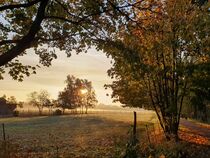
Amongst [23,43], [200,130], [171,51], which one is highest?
[171,51]

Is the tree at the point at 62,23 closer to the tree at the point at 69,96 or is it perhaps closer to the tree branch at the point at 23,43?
the tree branch at the point at 23,43

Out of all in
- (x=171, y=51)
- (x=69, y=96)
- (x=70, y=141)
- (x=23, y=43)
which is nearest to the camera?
(x=23, y=43)

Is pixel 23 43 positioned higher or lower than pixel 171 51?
lower

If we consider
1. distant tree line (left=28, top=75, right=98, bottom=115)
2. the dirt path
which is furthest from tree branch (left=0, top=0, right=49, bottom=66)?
distant tree line (left=28, top=75, right=98, bottom=115)

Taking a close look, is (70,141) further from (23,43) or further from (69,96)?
(69,96)

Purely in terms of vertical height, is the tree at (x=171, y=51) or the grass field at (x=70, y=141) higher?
the tree at (x=171, y=51)

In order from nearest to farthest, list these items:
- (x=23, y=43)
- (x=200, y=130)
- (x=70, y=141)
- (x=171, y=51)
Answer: (x=23, y=43), (x=171, y=51), (x=70, y=141), (x=200, y=130)

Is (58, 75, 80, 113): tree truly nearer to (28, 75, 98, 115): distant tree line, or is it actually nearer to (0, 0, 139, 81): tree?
(28, 75, 98, 115): distant tree line

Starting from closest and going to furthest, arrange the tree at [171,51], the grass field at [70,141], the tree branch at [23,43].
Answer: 1. the tree branch at [23,43]
2. the grass field at [70,141]
3. the tree at [171,51]

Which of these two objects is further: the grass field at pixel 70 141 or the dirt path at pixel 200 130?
the dirt path at pixel 200 130

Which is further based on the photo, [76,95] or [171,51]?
[76,95]

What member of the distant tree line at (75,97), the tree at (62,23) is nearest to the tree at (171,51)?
the tree at (62,23)

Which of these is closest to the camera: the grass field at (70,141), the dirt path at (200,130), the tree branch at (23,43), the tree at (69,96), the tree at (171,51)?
the tree branch at (23,43)

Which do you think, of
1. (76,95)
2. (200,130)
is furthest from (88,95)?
(200,130)
